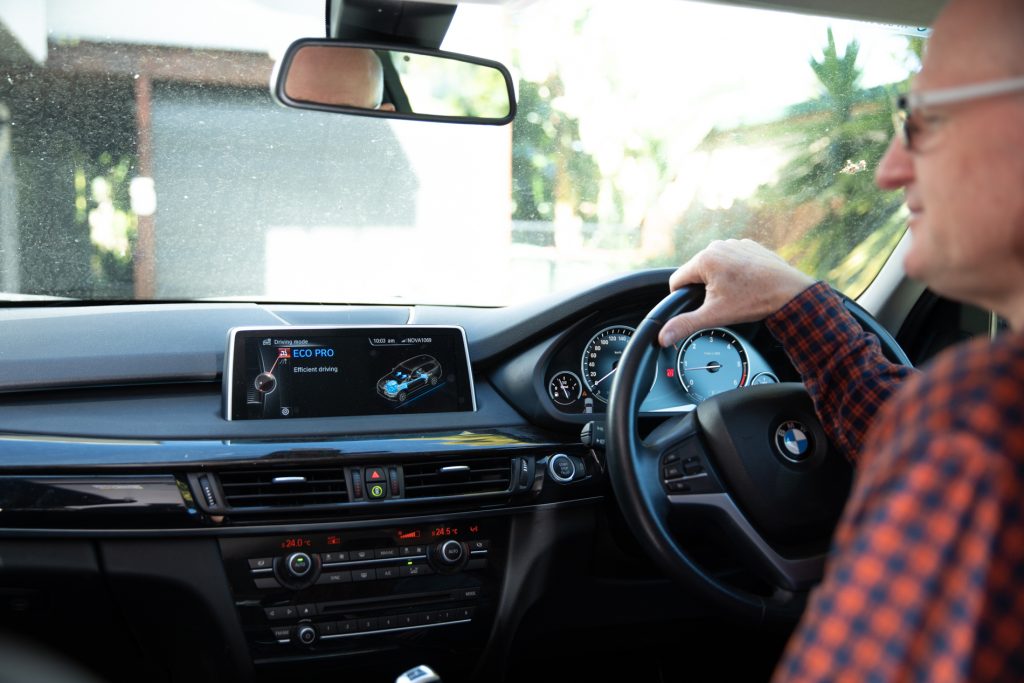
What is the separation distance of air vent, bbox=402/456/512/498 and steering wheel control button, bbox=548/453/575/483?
0.38ft

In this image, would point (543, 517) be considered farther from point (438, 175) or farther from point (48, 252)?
point (48, 252)

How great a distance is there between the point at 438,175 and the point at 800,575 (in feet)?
6.19

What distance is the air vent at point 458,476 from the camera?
8.49 feet

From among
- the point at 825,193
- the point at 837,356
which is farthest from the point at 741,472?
the point at 825,193

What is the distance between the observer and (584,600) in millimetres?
2883

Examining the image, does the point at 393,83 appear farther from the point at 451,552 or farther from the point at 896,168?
the point at 896,168

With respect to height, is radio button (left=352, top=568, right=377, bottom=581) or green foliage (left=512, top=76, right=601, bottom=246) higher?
green foliage (left=512, top=76, right=601, bottom=246)

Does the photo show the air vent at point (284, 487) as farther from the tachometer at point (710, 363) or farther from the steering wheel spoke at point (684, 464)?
the tachometer at point (710, 363)

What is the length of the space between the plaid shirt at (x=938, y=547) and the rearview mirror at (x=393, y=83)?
176cm

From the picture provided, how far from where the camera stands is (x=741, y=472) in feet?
7.41

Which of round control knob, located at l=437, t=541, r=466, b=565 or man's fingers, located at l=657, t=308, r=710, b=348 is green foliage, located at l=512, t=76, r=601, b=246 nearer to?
round control knob, located at l=437, t=541, r=466, b=565

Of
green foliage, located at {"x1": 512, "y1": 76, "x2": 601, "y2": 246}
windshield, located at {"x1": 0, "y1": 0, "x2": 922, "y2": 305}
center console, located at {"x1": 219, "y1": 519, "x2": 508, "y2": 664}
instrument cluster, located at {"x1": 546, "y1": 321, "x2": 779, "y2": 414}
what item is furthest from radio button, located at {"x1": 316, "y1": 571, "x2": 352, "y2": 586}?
green foliage, located at {"x1": 512, "y1": 76, "x2": 601, "y2": 246}

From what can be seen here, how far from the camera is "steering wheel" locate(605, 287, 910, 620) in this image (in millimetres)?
2162

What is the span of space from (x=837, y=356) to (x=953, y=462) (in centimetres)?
137
